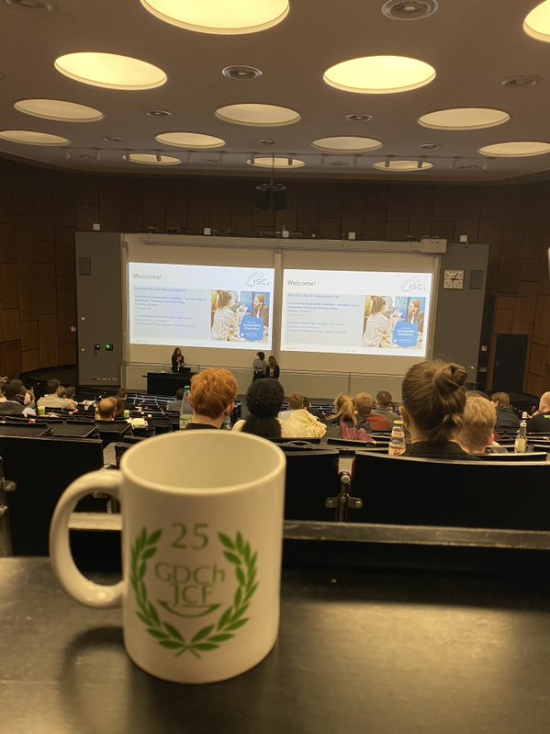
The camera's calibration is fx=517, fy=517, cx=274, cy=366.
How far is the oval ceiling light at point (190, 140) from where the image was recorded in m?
7.51

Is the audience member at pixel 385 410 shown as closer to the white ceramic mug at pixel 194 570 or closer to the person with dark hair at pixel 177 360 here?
the person with dark hair at pixel 177 360

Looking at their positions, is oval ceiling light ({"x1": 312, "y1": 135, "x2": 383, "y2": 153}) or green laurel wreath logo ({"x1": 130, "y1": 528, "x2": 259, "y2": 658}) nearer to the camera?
green laurel wreath logo ({"x1": 130, "y1": 528, "x2": 259, "y2": 658})

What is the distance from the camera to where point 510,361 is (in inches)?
406

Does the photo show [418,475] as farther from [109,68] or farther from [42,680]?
[109,68]

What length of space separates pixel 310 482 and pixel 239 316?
815 cm

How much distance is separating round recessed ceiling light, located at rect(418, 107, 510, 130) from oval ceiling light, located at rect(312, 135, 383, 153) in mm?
1128

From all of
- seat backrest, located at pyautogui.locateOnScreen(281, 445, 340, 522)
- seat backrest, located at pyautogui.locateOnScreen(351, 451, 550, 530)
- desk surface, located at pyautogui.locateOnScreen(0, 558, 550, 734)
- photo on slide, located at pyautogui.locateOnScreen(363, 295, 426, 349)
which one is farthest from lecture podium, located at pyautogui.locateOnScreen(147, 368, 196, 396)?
desk surface, located at pyautogui.locateOnScreen(0, 558, 550, 734)

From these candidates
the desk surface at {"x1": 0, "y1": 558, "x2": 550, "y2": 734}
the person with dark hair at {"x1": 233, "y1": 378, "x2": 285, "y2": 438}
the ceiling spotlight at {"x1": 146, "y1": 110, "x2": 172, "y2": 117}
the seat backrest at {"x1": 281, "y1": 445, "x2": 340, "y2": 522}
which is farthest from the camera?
the ceiling spotlight at {"x1": 146, "y1": 110, "x2": 172, "y2": 117}

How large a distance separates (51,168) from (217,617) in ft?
37.9

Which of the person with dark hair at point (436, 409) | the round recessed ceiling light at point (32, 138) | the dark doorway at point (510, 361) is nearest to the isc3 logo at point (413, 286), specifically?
the dark doorway at point (510, 361)

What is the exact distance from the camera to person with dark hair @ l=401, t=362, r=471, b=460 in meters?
2.01

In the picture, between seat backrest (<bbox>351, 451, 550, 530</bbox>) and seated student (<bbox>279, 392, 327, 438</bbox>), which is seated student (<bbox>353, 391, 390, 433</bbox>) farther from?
seat backrest (<bbox>351, 451, 550, 530</bbox>)

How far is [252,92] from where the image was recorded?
5289 mm

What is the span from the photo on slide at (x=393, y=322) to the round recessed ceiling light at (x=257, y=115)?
416cm
